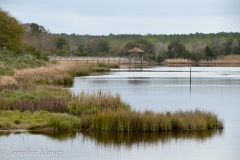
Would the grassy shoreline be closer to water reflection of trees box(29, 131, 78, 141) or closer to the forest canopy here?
water reflection of trees box(29, 131, 78, 141)

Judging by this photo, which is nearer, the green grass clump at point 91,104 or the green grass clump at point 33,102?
the green grass clump at point 91,104

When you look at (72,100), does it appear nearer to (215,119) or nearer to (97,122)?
(97,122)

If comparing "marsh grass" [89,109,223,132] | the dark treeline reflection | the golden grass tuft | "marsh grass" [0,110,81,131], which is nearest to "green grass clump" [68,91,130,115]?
"marsh grass" [0,110,81,131]

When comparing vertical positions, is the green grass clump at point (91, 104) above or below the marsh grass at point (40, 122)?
above

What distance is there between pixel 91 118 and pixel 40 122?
6.92 ft

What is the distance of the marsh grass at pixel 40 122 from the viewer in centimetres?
2186

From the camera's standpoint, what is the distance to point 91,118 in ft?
72.8

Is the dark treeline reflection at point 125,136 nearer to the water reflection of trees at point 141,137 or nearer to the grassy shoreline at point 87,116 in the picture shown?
the water reflection of trees at point 141,137

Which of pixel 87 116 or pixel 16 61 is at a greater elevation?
pixel 16 61

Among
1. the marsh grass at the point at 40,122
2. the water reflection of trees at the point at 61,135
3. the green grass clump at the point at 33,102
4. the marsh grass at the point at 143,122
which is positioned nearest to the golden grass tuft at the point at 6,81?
the green grass clump at the point at 33,102

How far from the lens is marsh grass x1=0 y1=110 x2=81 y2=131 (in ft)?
71.7

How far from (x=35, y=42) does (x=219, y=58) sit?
125 ft

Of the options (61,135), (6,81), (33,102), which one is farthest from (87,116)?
(6,81)

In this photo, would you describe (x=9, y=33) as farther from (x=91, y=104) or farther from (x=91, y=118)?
(x=91, y=118)
